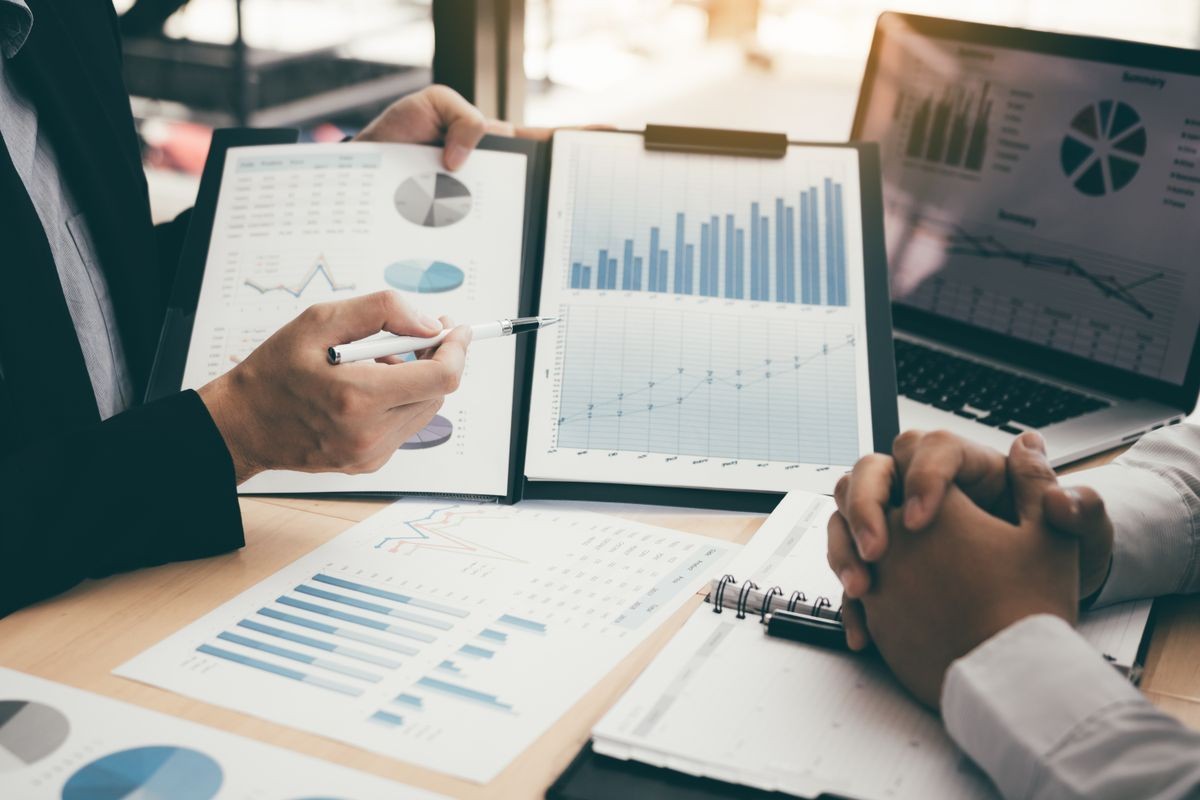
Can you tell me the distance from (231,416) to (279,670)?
9.5 inches

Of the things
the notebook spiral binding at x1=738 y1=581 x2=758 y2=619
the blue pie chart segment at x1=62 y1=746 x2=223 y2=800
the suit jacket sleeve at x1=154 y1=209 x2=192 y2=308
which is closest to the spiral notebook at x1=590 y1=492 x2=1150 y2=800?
the notebook spiral binding at x1=738 y1=581 x2=758 y2=619

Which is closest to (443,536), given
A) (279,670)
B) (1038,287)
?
(279,670)

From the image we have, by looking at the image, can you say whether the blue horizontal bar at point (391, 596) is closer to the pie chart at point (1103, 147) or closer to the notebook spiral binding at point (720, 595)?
the notebook spiral binding at point (720, 595)

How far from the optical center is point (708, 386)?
3.26 ft

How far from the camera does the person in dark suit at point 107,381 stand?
80cm

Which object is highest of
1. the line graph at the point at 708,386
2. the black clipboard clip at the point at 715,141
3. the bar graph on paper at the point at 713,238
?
the black clipboard clip at the point at 715,141

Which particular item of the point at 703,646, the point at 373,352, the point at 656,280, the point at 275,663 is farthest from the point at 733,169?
the point at 275,663

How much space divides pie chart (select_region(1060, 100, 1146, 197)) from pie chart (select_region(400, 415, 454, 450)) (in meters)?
0.76

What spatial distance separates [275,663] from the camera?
26.9 inches

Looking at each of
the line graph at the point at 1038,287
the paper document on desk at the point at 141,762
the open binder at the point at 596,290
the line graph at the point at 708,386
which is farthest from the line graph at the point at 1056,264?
the paper document on desk at the point at 141,762

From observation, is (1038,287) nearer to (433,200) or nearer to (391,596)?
(433,200)

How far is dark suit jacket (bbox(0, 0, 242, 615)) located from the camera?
79 cm

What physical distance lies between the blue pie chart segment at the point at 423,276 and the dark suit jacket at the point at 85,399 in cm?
24

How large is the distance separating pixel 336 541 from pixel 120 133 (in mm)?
595
